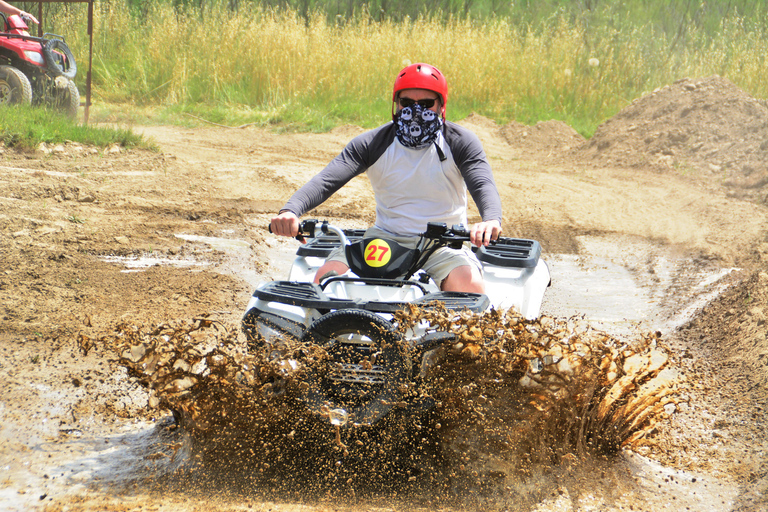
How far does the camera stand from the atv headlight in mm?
9480

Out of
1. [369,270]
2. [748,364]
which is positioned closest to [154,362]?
[369,270]

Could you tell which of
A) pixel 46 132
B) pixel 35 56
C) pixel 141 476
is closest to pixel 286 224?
pixel 141 476

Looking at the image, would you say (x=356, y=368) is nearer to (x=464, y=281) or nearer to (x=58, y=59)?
(x=464, y=281)

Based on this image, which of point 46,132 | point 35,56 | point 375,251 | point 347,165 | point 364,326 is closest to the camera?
point 364,326

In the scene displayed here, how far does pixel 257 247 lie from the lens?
6207 millimetres

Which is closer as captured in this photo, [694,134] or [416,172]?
[416,172]

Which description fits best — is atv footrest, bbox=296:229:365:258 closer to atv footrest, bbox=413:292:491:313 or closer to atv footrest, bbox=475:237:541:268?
atv footrest, bbox=475:237:541:268

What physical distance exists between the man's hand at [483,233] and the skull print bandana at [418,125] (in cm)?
67

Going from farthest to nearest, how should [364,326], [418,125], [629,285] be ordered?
[629,285], [418,125], [364,326]

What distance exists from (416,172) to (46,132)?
19.1 feet

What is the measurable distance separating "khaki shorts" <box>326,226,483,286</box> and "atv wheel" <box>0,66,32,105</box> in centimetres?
750

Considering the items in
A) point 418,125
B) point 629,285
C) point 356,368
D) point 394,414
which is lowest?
point 629,285

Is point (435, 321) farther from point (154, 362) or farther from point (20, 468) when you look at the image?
point (20, 468)

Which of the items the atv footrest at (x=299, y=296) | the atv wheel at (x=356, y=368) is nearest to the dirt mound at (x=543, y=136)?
the atv footrest at (x=299, y=296)
